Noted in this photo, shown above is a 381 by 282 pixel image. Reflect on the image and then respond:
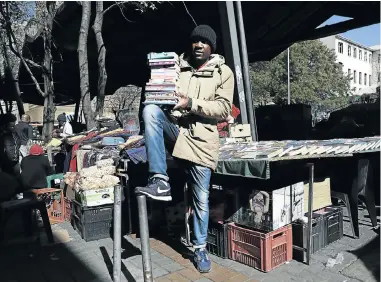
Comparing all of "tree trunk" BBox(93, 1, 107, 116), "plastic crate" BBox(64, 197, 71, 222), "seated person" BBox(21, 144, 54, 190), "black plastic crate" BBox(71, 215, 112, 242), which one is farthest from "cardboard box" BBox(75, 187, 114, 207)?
"tree trunk" BBox(93, 1, 107, 116)

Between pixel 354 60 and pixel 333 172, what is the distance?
76463 mm

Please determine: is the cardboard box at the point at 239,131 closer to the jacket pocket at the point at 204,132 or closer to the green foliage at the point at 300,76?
the jacket pocket at the point at 204,132

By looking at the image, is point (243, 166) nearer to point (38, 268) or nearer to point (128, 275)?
point (128, 275)

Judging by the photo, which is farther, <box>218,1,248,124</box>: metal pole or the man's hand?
<box>218,1,248,124</box>: metal pole

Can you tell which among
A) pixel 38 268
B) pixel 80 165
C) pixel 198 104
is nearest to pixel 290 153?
pixel 198 104

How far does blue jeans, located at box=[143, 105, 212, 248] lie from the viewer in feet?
9.71

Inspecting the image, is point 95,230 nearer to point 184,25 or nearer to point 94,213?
point 94,213

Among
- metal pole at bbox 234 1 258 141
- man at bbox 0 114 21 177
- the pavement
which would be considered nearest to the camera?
the pavement

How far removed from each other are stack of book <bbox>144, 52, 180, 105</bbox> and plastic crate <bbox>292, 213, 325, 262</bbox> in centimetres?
211

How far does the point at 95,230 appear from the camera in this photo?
4.64m

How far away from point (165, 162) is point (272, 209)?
4.08ft

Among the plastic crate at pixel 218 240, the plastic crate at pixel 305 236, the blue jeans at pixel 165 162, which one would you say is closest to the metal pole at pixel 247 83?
the plastic crate at pixel 305 236

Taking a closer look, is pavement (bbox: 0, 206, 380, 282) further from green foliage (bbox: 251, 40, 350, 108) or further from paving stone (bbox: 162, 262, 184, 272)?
green foliage (bbox: 251, 40, 350, 108)

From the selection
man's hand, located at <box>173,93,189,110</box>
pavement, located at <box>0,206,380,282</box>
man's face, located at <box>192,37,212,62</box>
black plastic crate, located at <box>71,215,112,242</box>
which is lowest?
pavement, located at <box>0,206,380,282</box>
